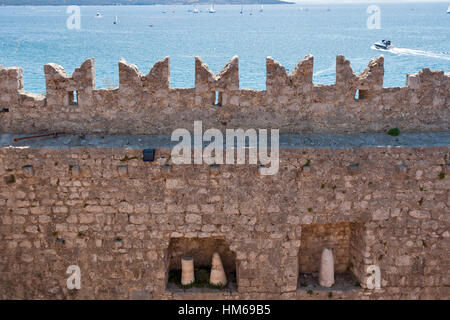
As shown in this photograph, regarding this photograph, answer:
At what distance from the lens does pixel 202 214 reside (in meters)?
8.34

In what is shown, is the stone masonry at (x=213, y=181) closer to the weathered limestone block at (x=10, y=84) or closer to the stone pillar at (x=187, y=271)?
the weathered limestone block at (x=10, y=84)

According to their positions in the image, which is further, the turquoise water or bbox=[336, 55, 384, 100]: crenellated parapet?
the turquoise water

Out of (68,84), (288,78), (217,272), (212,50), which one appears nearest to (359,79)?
(288,78)

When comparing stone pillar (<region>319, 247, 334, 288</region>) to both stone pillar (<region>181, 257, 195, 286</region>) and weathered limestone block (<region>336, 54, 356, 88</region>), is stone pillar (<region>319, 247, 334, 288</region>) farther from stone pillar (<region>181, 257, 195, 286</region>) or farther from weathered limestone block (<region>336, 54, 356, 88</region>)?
weathered limestone block (<region>336, 54, 356, 88</region>)

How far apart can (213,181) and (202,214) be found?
58 centimetres

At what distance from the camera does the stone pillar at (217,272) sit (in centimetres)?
890

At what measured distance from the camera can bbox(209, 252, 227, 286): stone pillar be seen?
8.90 m

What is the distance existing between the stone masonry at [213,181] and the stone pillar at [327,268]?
1.79 ft

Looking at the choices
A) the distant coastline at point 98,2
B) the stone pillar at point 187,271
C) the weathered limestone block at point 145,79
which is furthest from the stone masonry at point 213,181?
the distant coastline at point 98,2

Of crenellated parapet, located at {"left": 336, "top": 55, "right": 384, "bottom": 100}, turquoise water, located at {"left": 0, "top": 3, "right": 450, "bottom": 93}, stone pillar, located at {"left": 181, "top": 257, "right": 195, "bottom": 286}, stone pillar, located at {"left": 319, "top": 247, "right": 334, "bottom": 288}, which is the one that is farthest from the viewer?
turquoise water, located at {"left": 0, "top": 3, "right": 450, "bottom": 93}

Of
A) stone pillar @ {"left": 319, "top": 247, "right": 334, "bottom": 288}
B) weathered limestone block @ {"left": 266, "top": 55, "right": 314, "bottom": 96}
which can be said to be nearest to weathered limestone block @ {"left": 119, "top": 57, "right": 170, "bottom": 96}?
weathered limestone block @ {"left": 266, "top": 55, "right": 314, "bottom": 96}

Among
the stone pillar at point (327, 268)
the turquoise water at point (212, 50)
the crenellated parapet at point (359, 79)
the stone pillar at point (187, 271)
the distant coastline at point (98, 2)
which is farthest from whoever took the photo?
the distant coastline at point (98, 2)

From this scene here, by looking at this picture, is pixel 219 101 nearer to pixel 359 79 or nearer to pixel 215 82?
pixel 215 82

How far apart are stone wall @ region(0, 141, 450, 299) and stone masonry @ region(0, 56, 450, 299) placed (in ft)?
0.07
